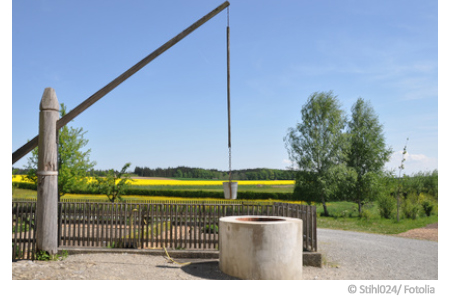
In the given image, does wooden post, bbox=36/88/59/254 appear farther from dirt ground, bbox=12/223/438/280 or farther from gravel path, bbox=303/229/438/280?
gravel path, bbox=303/229/438/280

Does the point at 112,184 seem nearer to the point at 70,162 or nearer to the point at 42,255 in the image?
the point at 70,162

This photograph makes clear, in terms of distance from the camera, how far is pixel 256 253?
7.61 metres

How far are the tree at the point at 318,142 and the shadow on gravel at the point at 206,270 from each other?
2306cm

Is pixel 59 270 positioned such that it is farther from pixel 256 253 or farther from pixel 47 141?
pixel 256 253

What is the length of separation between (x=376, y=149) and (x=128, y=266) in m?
29.8

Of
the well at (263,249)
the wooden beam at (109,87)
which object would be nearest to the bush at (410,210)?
the well at (263,249)

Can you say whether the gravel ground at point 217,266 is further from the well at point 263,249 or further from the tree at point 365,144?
the tree at point 365,144

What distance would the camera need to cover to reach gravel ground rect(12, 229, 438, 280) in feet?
24.6

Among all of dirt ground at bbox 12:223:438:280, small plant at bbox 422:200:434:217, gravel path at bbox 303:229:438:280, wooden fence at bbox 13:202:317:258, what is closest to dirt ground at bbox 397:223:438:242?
gravel path at bbox 303:229:438:280

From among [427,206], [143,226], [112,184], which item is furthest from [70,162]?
[427,206]

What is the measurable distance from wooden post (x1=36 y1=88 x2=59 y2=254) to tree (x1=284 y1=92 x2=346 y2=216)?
2508 cm

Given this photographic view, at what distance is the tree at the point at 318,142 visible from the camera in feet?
103

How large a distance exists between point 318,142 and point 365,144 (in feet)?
16.5
